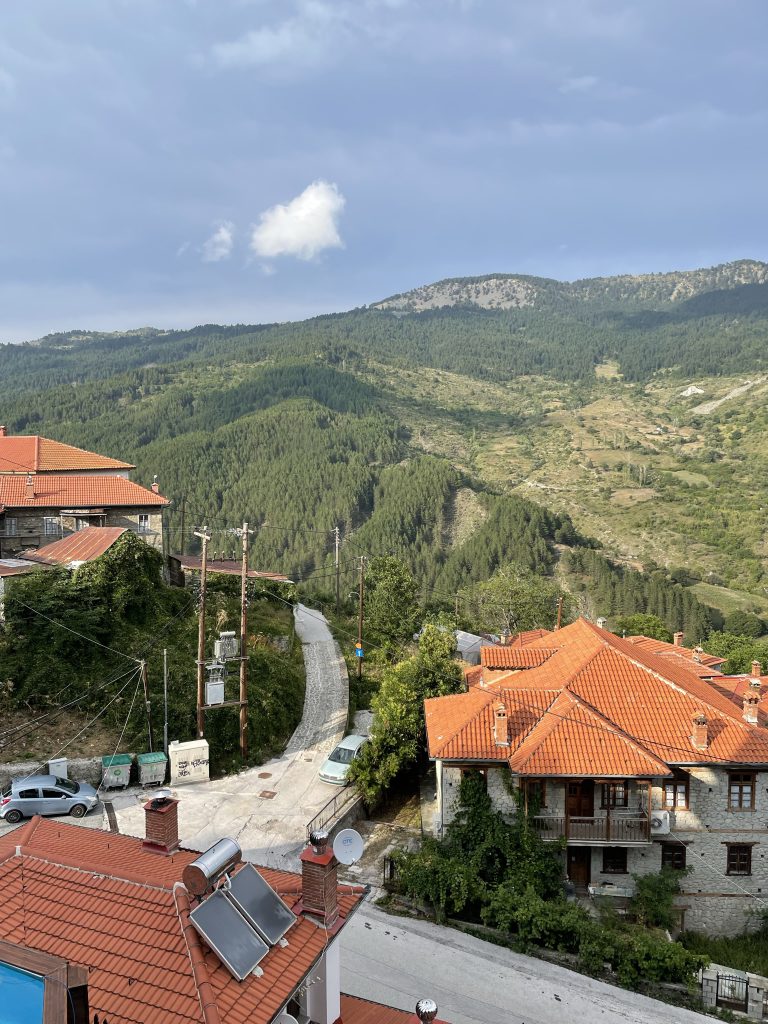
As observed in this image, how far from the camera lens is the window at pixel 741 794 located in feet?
68.5

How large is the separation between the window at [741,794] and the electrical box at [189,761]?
54.6 feet

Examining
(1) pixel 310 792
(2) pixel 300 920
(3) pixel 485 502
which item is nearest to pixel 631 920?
A: (1) pixel 310 792

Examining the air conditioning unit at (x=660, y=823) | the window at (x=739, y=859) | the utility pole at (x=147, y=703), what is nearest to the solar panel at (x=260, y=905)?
the air conditioning unit at (x=660, y=823)

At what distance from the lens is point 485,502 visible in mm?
154875

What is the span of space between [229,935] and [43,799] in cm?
1555

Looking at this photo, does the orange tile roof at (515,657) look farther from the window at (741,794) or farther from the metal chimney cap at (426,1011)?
the metal chimney cap at (426,1011)

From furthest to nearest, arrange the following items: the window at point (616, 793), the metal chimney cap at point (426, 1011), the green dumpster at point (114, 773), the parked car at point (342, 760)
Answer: the parked car at point (342, 760) < the green dumpster at point (114, 773) < the window at point (616, 793) < the metal chimney cap at point (426, 1011)

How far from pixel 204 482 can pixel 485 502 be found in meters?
68.9

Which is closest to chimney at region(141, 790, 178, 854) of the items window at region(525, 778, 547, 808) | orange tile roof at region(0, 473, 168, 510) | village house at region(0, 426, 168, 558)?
window at region(525, 778, 547, 808)

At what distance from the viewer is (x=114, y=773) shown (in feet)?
73.3

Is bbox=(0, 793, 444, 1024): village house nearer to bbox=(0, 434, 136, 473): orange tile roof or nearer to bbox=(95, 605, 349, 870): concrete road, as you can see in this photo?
bbox=(95, 605, 349, 870): concrete road

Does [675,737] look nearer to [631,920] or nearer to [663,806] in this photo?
[663,806]

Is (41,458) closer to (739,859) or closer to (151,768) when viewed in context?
(151,768)

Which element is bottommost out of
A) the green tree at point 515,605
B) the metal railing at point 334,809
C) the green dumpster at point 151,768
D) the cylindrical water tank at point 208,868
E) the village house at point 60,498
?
the green tree at point 515,605
